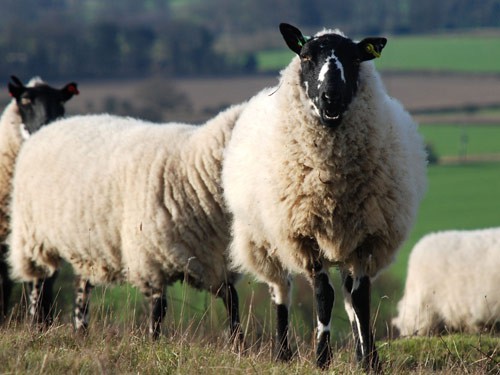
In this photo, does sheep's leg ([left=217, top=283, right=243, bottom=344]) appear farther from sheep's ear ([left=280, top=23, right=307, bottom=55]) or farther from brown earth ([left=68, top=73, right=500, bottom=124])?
brown earth ([left=68, top=73, right=500, bottom=124])

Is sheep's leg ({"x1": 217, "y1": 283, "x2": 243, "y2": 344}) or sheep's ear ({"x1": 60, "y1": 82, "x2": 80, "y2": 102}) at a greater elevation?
sheep's ear ({"x1": 60, "y1": 82, "x2": 80, "y2": 102})

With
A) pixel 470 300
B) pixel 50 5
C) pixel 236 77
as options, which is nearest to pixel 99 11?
pixel 50 5

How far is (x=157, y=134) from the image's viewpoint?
741 centimetres

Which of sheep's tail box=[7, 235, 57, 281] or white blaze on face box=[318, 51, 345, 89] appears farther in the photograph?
sheep's tail box=[7, 235, 57, 281]

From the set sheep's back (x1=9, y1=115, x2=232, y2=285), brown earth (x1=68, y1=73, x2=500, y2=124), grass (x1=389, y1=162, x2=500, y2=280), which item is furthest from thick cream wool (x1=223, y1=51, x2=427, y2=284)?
brown earth (x1=68, y1=73, x2=500, y2=124)

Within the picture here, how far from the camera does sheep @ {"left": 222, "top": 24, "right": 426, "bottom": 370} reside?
215 inches

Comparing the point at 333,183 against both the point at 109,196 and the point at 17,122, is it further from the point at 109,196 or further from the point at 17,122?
the point at 17,122

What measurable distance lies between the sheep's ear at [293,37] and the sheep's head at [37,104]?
3.76m

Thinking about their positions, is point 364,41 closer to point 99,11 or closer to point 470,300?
point 470,300

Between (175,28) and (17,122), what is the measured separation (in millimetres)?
71139

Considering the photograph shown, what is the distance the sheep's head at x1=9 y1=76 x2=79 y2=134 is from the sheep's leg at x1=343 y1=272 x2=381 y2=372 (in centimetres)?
449

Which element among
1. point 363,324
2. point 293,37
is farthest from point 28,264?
point 363,324

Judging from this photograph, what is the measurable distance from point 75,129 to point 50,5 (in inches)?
4169

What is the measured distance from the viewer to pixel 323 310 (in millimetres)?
5555
